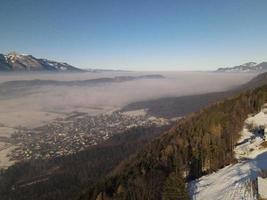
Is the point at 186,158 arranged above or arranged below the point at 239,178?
below

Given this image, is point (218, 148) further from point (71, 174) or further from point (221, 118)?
point (71, 174)

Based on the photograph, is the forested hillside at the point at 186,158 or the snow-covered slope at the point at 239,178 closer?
the snow-covered slope at the point at 239,178

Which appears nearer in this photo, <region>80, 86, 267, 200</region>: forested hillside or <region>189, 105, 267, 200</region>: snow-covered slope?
<region>189, 105, 267, 200</region>: snow-covered slope

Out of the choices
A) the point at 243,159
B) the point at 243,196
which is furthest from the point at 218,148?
the point at 243,196

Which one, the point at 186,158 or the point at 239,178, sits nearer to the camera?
the point at 239,178
